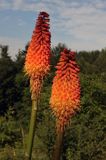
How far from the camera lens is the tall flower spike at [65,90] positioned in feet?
33.3

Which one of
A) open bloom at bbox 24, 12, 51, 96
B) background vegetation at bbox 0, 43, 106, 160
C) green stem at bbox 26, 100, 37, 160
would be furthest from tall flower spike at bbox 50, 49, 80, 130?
background vegetation at bbox 0, 43, 106, 160

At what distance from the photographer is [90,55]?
527 feet

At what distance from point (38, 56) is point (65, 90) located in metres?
0.82

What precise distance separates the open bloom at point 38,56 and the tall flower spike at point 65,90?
332mm

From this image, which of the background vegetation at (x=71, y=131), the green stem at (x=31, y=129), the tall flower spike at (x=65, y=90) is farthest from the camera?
the background vegetation at (x=71, y=131)

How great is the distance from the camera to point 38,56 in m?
10.0

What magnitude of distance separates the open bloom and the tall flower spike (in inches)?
13.1

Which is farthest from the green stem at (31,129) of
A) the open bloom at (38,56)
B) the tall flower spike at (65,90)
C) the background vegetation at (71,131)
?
the background vegetation at (71,131)

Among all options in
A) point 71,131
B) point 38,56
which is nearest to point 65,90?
point 38,56

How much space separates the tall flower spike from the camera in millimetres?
10156

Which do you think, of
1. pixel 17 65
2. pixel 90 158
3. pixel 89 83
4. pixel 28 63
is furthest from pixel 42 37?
pixel 17 65

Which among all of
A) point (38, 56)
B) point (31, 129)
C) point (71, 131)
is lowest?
point (71, 131)

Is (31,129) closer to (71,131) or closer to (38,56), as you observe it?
(38,56)

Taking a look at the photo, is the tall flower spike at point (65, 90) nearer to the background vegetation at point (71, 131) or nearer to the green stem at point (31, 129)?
the green stem at point (31, 129)
